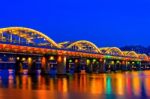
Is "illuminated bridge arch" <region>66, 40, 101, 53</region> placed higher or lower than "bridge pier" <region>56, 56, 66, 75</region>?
higher

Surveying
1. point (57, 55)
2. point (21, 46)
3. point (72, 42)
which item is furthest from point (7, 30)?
point (72, 42)

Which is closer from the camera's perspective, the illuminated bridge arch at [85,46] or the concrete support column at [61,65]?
the concrete support column at [61,65]

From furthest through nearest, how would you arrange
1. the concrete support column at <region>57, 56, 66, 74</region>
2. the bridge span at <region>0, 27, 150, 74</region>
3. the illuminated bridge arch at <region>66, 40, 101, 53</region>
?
the illuminated bridge arch at <region>66, 40, 101, 53</region>
the concrete support column at <region>57, 56, 66, 74</region>
the bridge span at <region>0, 27, 150, 74</region>

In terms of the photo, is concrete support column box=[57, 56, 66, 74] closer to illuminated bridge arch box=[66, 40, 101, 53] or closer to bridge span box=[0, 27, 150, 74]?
bridge span box=[0, 27, 150, 74]

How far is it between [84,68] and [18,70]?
50.5 m

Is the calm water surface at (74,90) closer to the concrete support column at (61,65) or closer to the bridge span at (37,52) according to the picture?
the bridge span at (37,52)

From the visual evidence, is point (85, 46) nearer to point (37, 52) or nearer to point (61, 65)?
point (61, 65)

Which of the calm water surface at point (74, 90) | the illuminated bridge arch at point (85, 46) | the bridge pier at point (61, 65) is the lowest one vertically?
the calm water surface at point (74, 90)

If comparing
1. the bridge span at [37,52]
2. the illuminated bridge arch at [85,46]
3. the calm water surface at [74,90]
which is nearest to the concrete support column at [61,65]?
the bridge span at [37,52]

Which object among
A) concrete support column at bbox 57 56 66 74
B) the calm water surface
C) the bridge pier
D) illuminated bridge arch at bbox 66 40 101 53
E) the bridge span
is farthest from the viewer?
illuminated bridge arch at bbox 66 40 101 53

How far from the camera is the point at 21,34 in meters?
119

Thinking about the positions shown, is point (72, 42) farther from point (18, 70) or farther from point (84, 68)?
point (18, 70)

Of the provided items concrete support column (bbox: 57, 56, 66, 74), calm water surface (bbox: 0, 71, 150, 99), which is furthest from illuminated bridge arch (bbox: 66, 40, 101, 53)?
calm water surface (bbox: 0, 71, 150, 99)

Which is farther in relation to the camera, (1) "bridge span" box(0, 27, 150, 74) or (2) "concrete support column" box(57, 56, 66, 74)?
(2) "concrete support column" box(57, 56, 66, 74)
